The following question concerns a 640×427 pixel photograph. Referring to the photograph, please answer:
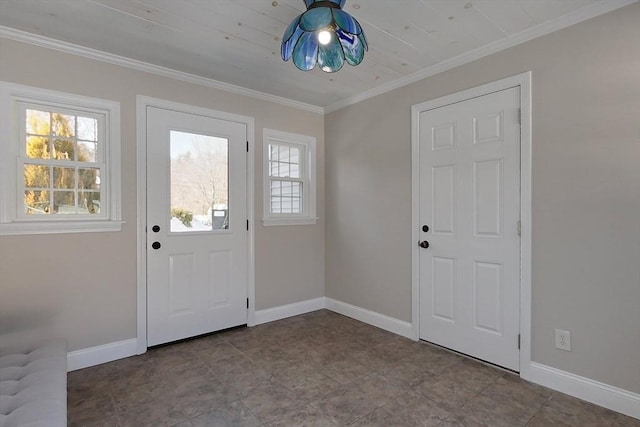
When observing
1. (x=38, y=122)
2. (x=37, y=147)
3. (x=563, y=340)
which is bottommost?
(x=563, y=340)

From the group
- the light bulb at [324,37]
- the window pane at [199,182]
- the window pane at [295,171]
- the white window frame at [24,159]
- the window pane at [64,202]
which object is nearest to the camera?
the light bulb at [324,37]

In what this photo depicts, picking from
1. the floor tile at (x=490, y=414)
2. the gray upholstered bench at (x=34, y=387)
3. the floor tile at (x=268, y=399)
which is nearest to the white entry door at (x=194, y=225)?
the gray upholstered bench at (x=34, y=387)

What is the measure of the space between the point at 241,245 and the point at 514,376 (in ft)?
8.64

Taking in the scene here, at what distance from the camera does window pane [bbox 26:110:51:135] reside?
2.43 metres

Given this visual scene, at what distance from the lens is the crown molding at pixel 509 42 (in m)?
2.05

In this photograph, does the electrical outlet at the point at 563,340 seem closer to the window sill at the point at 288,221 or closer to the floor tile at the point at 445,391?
the floor tile at the point at 445,391

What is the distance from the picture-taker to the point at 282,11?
209 cm

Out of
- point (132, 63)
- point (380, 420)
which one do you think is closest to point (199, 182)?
point (132, 63)

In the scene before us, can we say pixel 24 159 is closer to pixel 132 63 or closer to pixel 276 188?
pixel 132 63

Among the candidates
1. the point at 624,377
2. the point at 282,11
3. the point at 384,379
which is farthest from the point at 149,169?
the point at 624,377

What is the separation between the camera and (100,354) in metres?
2.66

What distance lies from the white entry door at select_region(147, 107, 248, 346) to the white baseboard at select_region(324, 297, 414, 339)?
1107 millimetres

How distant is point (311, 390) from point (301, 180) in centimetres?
238

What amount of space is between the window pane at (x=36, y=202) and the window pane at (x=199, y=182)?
35.3 inches
